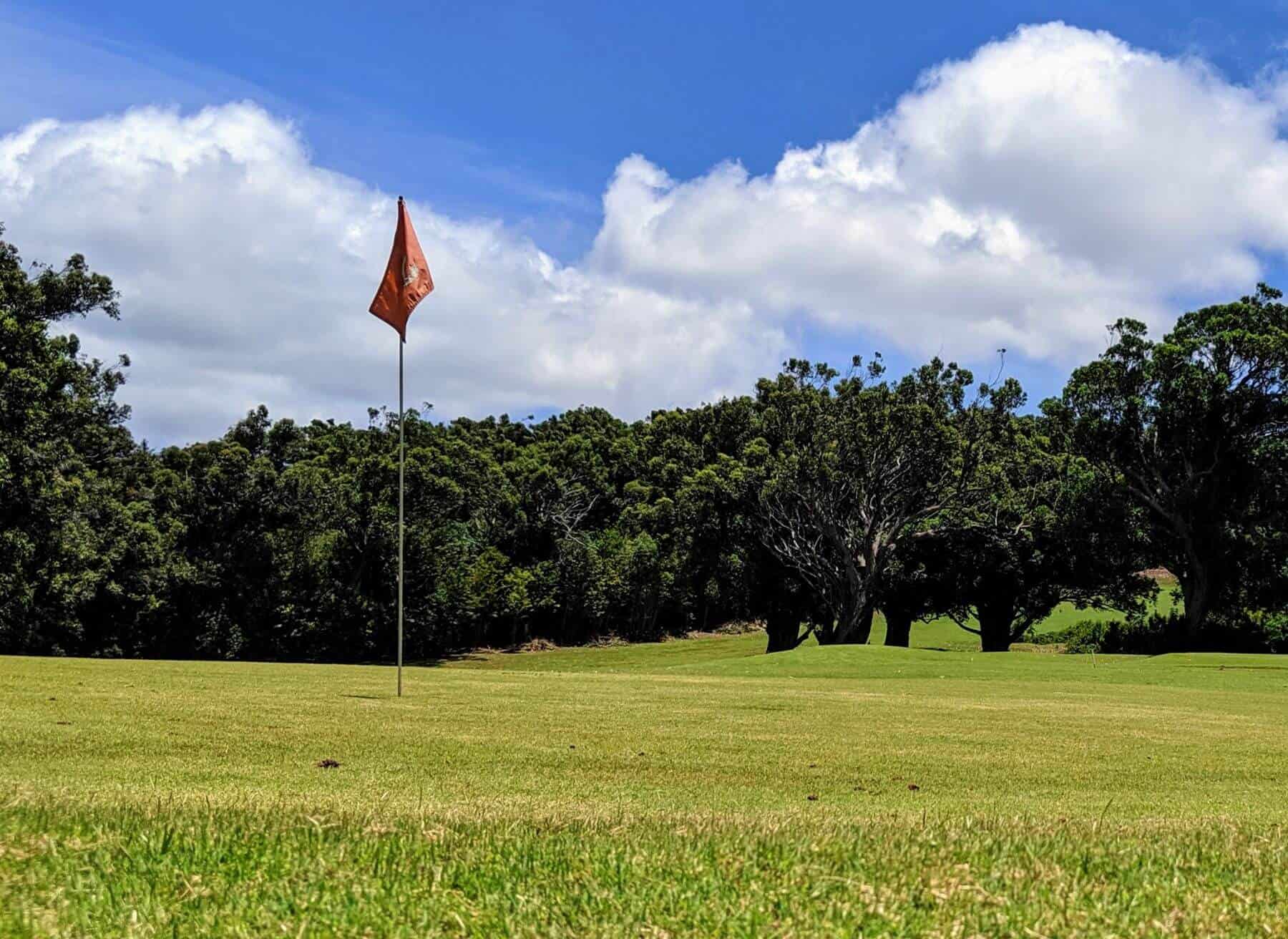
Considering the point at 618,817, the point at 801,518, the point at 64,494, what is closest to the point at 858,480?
the point at 801,518

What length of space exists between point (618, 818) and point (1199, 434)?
169ft

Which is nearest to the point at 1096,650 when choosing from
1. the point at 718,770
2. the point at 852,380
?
the point at 852,380

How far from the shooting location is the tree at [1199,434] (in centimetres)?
4894

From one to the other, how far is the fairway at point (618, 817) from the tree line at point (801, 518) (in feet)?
109

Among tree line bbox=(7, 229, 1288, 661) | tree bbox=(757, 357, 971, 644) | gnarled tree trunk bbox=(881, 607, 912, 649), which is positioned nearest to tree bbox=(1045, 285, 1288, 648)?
tree line bbox=(7, 229, 1288, 661)

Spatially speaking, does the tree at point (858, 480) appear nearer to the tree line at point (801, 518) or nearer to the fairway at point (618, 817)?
the tree line at point (801, 518)

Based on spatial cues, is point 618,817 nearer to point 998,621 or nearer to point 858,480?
point 858,480

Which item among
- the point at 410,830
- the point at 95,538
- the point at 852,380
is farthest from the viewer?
the point at 852,380

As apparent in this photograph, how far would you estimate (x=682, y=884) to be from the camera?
4.81m

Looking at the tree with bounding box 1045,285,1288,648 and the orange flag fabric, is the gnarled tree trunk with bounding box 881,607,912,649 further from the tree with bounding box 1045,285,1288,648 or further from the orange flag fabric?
the orange flag fabric

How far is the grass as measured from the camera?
4.51 meters

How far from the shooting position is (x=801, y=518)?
53.2 meters

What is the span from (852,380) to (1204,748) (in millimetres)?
41865

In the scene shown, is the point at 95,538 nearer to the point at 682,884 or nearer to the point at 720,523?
the point at 720,523
